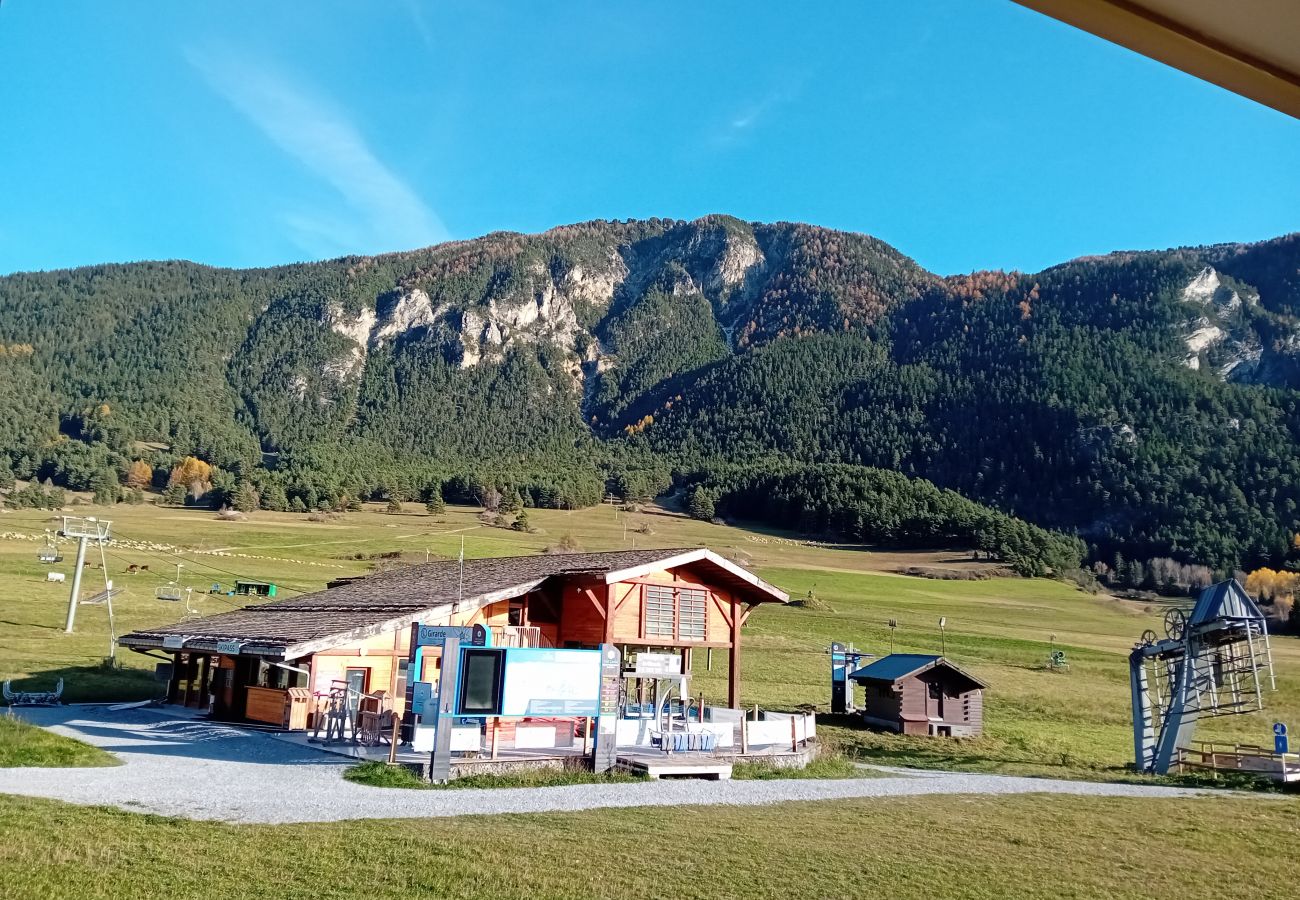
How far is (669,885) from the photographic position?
10477 millimetres

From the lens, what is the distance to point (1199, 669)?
28.0 meters

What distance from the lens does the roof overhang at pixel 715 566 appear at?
1024 inches

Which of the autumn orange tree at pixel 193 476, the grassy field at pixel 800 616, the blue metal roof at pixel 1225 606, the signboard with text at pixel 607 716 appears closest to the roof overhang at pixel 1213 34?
the signboard with text at pixel 607 716

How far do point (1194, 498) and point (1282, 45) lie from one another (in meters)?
178

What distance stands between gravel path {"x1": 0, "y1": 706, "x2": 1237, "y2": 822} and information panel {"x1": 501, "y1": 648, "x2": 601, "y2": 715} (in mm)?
2169

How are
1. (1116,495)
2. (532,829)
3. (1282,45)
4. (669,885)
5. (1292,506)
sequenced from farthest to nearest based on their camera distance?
1. (1116,495)
2. (1292,506)
3. (532,829)
4. (669,885)
5. (1282,45)

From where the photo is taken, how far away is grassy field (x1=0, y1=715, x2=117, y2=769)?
1781cm

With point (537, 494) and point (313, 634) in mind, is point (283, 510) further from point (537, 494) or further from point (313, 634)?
point (313, 634)

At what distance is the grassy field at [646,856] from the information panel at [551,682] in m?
5.10

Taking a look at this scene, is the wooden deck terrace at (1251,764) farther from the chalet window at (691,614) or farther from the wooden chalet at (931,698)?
the chalet window at (691,614)

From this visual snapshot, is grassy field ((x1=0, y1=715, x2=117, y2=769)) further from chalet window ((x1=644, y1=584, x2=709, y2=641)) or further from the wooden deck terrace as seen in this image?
the wooden deck terrace

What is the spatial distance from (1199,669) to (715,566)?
1505 cm

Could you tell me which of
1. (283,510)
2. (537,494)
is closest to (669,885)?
(283,510)

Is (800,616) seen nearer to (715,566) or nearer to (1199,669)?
(1199,669)
